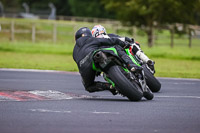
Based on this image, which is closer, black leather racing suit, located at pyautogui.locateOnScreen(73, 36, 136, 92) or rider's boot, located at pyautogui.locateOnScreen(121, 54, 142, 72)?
rider's boot, located at pyautogui.locateOnScreen(121, 54, 142, 72)

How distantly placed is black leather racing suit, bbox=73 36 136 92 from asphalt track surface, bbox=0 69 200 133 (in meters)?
0.32

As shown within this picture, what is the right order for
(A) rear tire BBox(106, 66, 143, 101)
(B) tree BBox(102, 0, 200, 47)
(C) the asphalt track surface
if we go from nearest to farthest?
1. (C) the asphalt track surface
2. (A) rear tire BBox(106, 66, 143, 101)
3. (B) tree BBox(102, 0, 200, 47)

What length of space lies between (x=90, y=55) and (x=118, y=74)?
2.54 feet

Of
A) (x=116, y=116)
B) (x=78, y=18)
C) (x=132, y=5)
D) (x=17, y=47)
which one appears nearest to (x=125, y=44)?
(x=116, y=116)

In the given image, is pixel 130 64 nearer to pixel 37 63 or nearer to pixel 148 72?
pixel 148 72

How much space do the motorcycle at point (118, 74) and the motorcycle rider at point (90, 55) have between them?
20 centimetres

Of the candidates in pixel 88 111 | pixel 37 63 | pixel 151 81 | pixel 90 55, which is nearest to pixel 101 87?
pixel 90 55

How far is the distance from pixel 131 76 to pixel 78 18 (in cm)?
8174

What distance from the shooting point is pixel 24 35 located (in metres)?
61.0

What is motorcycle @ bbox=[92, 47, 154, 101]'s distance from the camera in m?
10.6

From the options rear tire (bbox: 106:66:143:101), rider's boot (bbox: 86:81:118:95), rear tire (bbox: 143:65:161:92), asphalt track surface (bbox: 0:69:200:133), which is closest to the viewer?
asphalt track surface (bbox: 0:69:200:133)

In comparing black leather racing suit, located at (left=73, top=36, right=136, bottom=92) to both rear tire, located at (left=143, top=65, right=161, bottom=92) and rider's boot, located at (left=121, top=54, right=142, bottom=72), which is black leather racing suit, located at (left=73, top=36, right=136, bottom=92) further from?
rear tire, located at (left=143, top=65, right=161, bottom=92)

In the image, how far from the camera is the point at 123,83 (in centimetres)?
1053

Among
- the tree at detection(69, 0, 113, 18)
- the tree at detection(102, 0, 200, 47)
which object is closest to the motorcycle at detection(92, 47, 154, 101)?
the tree at detection(102, 0, 200, 47)
